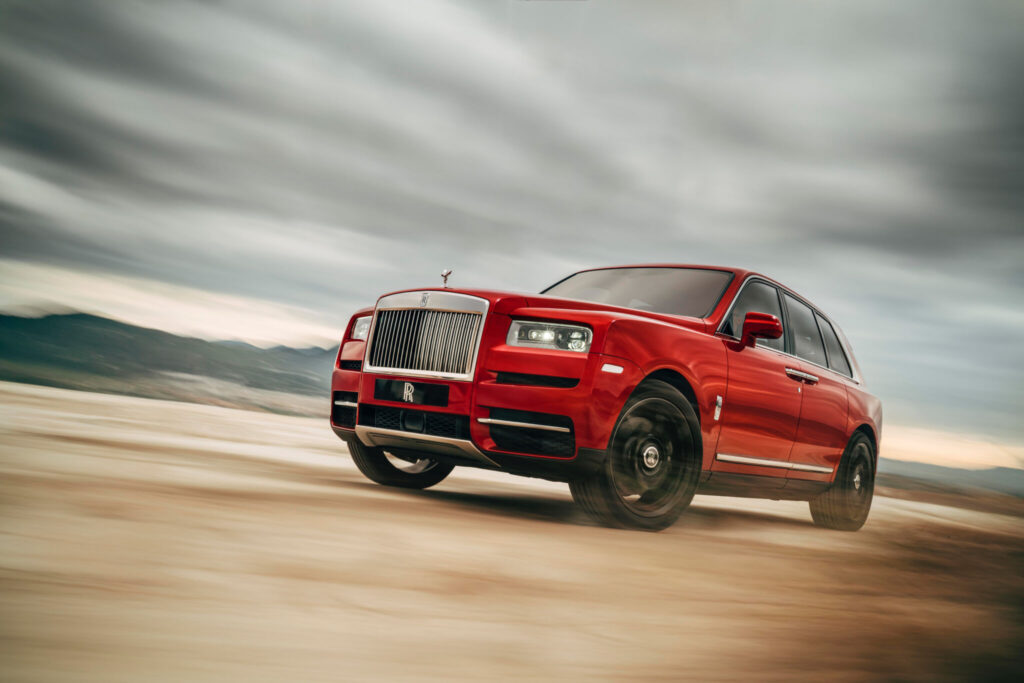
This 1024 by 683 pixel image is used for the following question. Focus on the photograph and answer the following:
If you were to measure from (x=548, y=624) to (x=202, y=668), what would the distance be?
3.74 feet

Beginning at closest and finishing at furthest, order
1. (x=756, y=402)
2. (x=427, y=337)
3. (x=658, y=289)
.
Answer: (x=427, y=337)
(x=756, y=402)
(x=658, y=289)

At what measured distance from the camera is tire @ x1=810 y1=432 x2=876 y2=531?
24.5ft

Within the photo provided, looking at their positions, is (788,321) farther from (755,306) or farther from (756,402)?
(756,402)

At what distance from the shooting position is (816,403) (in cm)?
689

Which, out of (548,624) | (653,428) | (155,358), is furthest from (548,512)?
(155,358)

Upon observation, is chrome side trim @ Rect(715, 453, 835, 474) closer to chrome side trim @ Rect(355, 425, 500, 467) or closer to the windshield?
Result: the windshield

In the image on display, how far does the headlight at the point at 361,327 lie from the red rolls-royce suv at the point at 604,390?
0.01 m

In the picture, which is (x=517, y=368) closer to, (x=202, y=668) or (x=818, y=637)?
(x=818, y=637)

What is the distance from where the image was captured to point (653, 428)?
211 inches

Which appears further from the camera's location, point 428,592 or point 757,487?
point 757,487

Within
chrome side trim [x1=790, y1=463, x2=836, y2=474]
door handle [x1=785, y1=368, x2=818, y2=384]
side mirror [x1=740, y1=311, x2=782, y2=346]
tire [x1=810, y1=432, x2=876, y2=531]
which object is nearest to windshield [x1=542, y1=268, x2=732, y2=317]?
side mirror [x1=740, y1=311, x2=782, y2=346]

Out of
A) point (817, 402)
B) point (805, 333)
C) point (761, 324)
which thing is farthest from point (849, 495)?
point (761, 324)

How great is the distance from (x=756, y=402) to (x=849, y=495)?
84.5 inches

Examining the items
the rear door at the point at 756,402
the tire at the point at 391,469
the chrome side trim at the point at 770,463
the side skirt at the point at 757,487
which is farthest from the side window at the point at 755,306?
the tire at the point at 391,469
